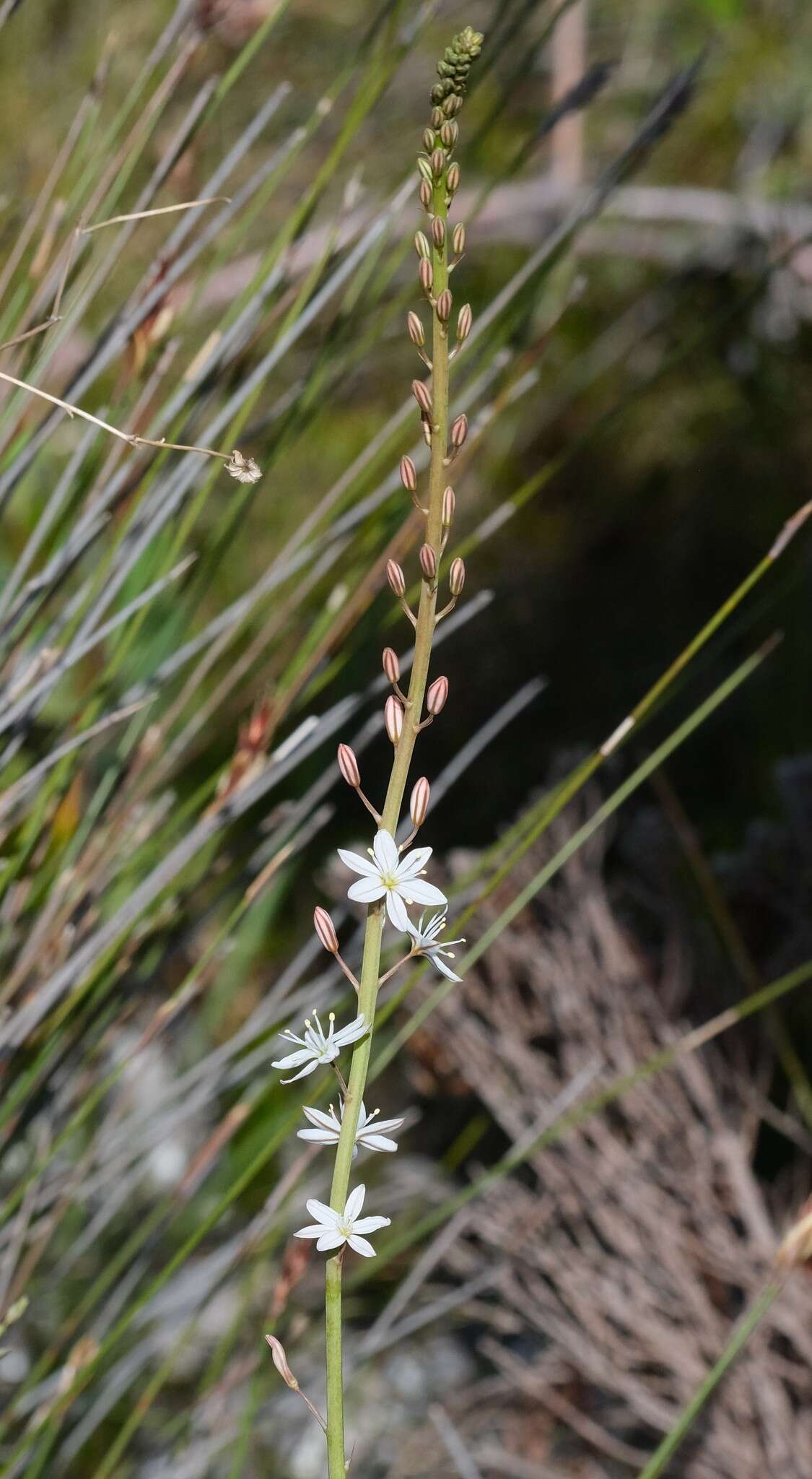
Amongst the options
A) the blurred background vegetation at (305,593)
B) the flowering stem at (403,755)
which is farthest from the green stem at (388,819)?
the blurred background vegetation at (305,593)

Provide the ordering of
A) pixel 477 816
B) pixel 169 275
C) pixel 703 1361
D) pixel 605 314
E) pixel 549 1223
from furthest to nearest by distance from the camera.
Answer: pixel 605 314 < pixel 477 816 < pixel 549 1223 < pixel 703 1361 < pixel 169 275

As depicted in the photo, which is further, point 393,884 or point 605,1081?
point 605,1081

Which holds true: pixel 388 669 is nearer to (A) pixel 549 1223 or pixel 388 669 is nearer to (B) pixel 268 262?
(B) pixel 268 262

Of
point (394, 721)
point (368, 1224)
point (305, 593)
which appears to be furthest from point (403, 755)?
point (305, 593)

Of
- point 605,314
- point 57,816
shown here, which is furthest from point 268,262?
point 605,314

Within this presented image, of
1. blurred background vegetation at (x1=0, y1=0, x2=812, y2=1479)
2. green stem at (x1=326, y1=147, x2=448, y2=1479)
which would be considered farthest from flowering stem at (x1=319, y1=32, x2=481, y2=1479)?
blurred background vegetation at (x1=0, y1=0, x2=812, y2=1479)

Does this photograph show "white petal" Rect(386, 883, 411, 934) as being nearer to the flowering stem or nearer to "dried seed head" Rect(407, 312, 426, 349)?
the flowering stem

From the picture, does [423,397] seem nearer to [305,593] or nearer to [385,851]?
[385,851]

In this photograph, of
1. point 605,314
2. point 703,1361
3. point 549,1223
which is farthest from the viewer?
point 605,314
